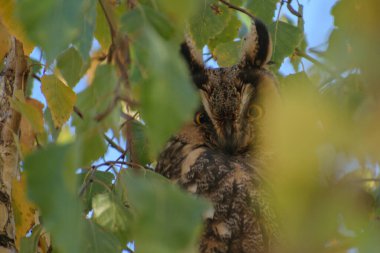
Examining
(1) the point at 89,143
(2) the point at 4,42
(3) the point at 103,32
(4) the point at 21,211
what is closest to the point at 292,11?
(3) the point at 103,32

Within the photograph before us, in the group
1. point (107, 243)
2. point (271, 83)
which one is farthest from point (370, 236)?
point (271, 83)

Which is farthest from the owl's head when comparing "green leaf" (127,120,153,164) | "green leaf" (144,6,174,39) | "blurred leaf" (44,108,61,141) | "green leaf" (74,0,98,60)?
"green leaf" (144,6,174,39)

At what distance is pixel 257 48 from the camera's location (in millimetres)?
2160

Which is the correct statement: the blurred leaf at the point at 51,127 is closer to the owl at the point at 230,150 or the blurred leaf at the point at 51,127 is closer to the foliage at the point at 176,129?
the owl at the point at 230,150

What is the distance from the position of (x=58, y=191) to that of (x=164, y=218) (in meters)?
0.14

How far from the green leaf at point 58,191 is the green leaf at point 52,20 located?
0.43ft

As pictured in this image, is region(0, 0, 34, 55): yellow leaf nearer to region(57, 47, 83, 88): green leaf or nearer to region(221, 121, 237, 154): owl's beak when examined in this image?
region(57, 47, 83, 88): green leaf

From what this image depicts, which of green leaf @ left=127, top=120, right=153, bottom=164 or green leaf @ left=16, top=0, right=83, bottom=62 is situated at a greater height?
green leaf @ left=127, top=120, right=153, bottom=164

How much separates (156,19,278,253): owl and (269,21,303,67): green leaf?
0.03 metres

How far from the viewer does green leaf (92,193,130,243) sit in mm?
1267

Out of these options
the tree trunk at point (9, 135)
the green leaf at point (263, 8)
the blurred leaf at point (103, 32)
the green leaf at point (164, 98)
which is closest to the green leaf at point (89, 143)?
the green leaf at point (164, 98)

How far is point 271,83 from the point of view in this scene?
2.15m

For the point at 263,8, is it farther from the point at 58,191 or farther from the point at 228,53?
the point at 58,191

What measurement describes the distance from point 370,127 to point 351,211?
0.12 meters
